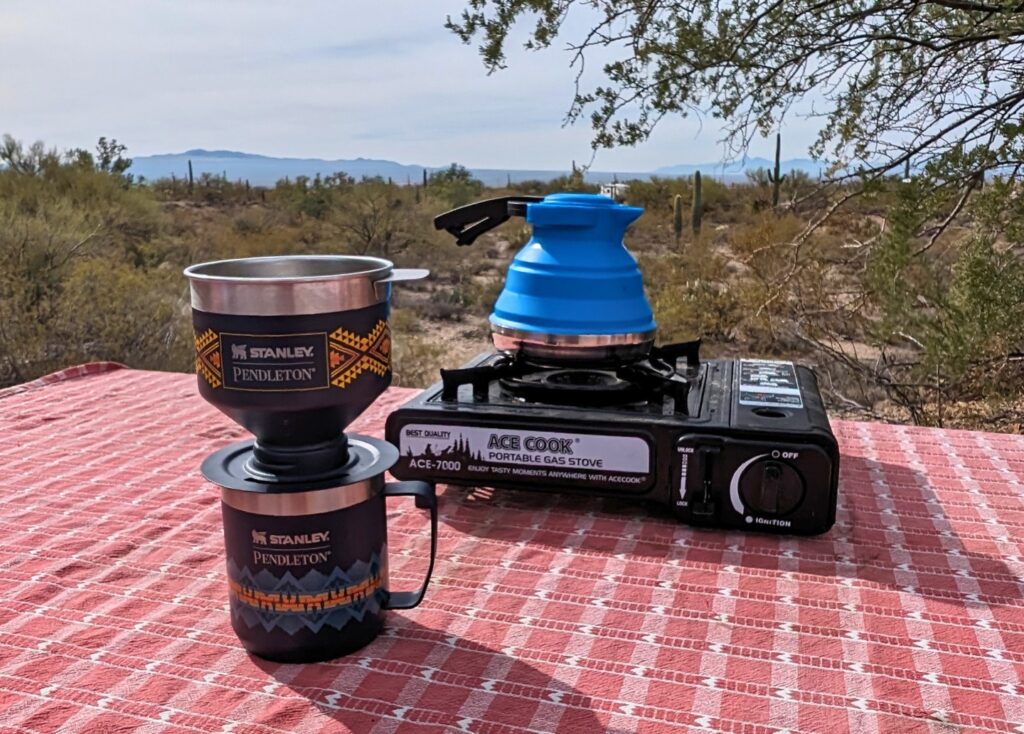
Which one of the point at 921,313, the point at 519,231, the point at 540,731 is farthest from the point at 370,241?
the point at 540,731

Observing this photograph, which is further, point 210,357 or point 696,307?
point 696,307

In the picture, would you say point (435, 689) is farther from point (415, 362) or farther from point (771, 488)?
point (415, 362)

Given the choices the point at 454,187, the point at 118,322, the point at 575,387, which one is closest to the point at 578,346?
the point at 575,387

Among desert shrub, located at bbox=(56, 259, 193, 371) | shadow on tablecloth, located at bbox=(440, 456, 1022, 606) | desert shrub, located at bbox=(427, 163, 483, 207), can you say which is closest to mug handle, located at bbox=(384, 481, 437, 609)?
shadow on tablecloth, located at bbox=(440, 456, 1022, 606)

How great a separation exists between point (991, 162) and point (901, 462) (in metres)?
1.00

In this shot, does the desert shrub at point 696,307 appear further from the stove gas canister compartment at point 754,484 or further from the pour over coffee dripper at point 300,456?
the pour over coffee dripper at point 300,456

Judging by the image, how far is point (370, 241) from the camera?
400 inches

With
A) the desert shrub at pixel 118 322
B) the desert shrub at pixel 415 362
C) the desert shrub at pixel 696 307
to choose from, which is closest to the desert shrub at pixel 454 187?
the desert shrub at pixel 415 362

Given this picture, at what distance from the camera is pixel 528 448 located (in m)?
1.08

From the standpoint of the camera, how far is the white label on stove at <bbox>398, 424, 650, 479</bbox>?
3.46ft

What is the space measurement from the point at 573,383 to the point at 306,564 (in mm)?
564

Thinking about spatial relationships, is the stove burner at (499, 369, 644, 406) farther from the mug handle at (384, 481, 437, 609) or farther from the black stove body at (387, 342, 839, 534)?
the mug handle at (384, 481, 437, 609)

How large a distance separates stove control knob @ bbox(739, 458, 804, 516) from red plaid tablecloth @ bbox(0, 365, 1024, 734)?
45 millimetres

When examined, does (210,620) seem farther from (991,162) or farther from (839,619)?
(991,162)
